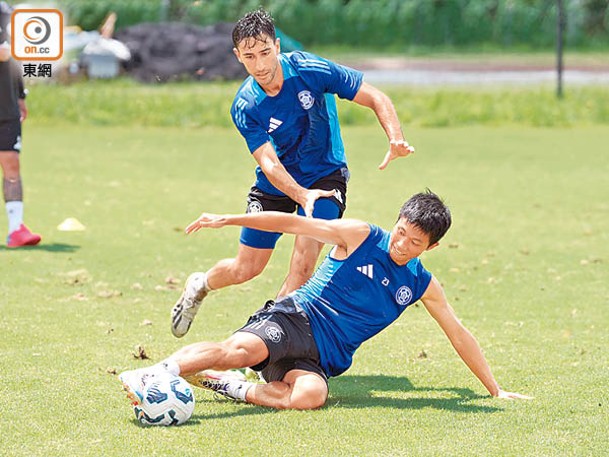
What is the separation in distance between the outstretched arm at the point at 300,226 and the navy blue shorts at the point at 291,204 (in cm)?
86

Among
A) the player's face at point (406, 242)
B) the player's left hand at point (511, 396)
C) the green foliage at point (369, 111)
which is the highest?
the player's face at point (406, 242)

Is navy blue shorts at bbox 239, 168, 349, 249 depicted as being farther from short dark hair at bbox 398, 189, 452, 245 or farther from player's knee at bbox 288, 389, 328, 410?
player's knee at bbox 288, 389, 328, 410

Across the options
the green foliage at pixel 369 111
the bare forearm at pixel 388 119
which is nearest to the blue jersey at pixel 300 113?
the bare forearm at pixel 388 119

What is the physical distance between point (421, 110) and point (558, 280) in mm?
13975

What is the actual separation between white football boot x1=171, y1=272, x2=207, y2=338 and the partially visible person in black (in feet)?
14.9

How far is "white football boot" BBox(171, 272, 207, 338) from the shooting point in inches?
332

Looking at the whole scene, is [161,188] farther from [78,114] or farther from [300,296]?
[300,296]

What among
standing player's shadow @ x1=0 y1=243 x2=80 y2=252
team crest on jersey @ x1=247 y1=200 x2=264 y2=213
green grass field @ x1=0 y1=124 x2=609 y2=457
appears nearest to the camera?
green grass field @ x1=0 y1=124 x2=609 y2=457

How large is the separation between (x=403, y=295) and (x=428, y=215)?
636 millimetres

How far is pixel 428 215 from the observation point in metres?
6.68

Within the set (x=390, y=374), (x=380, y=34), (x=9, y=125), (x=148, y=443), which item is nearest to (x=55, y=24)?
(x=9, y=125)

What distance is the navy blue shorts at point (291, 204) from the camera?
26.2ft

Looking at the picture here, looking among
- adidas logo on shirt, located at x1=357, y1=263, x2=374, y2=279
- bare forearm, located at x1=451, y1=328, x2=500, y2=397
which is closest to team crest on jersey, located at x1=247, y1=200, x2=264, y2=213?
adidas logo on shirt, located at x1=357, y1=263, x2=374, y2=279

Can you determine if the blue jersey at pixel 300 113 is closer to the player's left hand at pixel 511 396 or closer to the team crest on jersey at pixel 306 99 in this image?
the team crest on jersey at pixel 306 99
